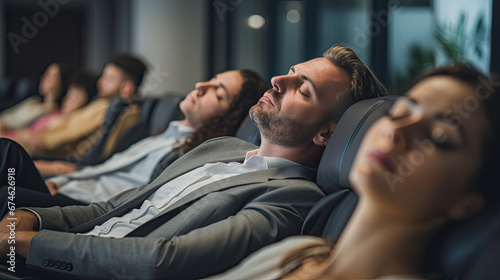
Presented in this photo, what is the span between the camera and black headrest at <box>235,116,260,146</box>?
2.12 metres

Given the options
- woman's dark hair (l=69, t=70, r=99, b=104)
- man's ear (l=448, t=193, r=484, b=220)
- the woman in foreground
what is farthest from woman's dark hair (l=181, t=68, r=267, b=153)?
woman's dark hair (l=69, t=70, r=99, b=104)

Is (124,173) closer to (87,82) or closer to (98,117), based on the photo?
(98,117)

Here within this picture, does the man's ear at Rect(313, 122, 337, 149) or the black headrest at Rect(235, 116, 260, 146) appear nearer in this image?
the man's ear at Rect(313, 122, 337, 149)

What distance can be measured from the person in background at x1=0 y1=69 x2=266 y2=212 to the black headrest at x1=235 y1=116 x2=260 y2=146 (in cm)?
11

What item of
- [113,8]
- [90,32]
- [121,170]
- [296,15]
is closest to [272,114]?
[121,170]

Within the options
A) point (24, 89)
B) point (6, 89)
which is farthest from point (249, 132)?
point (6, 89)

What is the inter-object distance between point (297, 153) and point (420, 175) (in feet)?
2.33

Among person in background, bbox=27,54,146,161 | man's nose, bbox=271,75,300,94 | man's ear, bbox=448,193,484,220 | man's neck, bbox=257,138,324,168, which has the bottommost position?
person in background, bbox=27,54,146,161

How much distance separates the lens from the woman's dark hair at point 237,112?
2.43 m

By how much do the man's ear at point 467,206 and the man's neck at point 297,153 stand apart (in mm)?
715

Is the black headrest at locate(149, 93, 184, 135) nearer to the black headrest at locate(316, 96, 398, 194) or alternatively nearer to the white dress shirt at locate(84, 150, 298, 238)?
the white dress shirt at locate(84, 150, 298, 238)

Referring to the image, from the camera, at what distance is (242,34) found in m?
5.40

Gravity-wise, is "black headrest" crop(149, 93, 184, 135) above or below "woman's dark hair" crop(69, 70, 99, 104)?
above

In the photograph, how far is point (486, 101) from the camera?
1038 mm
